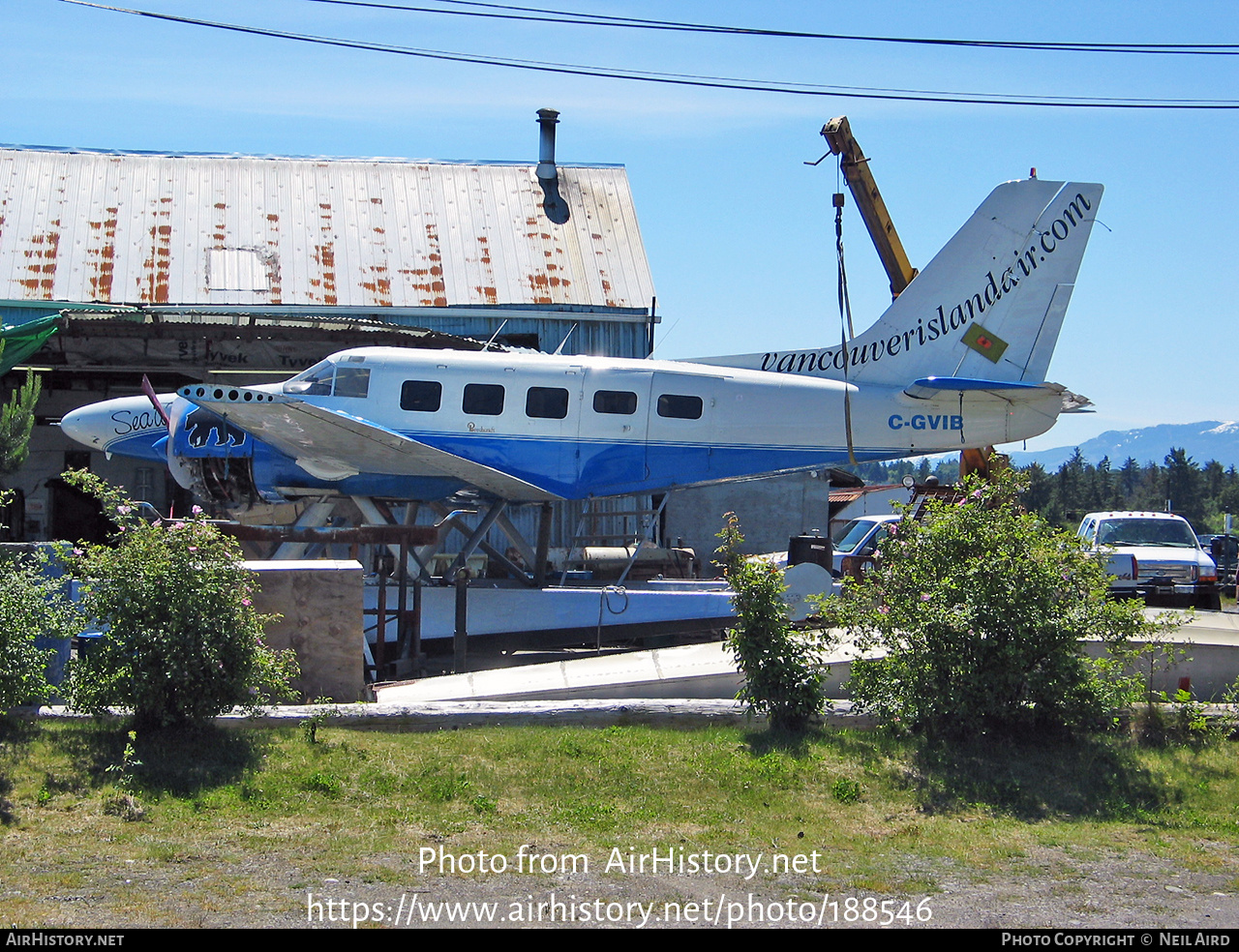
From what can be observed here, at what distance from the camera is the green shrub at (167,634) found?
8391 mm

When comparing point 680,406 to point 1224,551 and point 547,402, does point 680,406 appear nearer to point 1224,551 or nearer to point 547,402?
point 547,402

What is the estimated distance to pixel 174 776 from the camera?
7.96 metres

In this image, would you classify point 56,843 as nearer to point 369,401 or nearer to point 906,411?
point 369,401

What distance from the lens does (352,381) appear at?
16188 millimetres

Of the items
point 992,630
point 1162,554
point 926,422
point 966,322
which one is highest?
point 966,322

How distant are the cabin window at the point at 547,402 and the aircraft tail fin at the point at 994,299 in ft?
13.1

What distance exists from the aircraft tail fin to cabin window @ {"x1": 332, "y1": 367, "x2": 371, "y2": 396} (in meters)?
6.65

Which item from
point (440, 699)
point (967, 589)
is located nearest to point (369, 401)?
point (440, 699)

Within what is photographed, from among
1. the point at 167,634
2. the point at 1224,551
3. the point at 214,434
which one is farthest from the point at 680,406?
the point at 1224,551

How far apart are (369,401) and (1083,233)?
10.2m

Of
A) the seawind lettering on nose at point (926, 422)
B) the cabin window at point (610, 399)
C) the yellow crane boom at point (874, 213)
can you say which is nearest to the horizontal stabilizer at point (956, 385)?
the seawind lettering on nose at point (926, 422)

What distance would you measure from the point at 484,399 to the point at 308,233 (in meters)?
10.9

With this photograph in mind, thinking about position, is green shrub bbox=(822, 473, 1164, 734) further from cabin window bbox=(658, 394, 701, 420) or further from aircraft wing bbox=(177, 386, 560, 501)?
aircraft wing bbox=(177, 386, 560, 501)

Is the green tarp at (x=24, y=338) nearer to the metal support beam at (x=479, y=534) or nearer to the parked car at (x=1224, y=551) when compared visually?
the metal support beam at (x=479, y=534)
